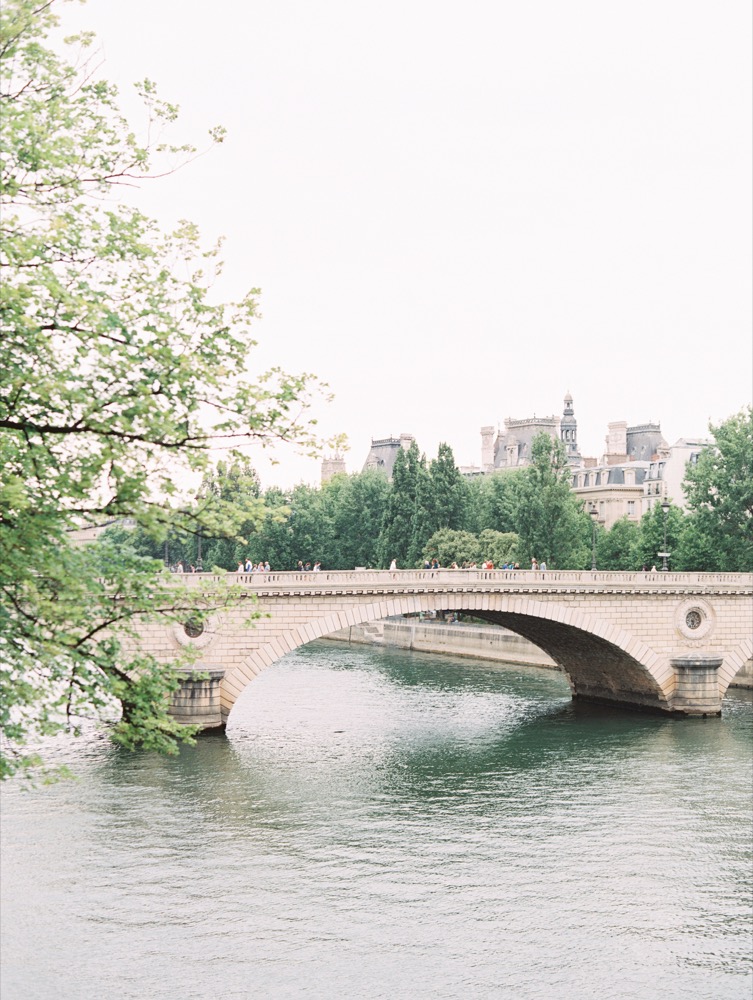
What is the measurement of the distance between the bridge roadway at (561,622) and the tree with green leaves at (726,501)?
15262mm

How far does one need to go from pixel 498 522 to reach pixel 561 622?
4364 centimetres

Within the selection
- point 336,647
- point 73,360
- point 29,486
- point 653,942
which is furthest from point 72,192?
point 336,647

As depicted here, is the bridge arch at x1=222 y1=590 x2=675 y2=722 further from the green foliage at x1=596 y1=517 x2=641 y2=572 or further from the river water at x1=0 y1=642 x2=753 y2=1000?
the green foliage at x1=596 y1=517 x2=641 y2=572

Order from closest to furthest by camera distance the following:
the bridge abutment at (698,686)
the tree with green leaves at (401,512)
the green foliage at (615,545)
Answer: the bridge abutment at (698,686) → the green foliage at (615,545) → the tree with green leaves at (401,512)

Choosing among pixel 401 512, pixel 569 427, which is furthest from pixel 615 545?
pixel 569 427

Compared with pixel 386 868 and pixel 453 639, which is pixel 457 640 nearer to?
pixel 453 639

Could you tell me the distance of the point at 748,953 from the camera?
65.7ft

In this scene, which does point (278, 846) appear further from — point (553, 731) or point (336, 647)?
point (336, 647)

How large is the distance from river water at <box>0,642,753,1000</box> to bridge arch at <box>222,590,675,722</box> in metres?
2.72

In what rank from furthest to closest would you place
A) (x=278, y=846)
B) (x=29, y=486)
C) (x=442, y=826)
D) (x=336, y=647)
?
(x=336, y=647) < (x=442, y=826) < (x=278, y=846) < (x=29, y=486)

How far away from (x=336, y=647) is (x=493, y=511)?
18.0 meters

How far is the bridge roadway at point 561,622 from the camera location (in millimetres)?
36312

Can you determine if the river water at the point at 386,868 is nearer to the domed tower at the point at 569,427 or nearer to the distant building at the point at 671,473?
the distant building at the point at 671,473

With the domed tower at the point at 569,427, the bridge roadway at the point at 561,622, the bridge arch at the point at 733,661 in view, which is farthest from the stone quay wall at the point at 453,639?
the domed tower at the point at 569,427
